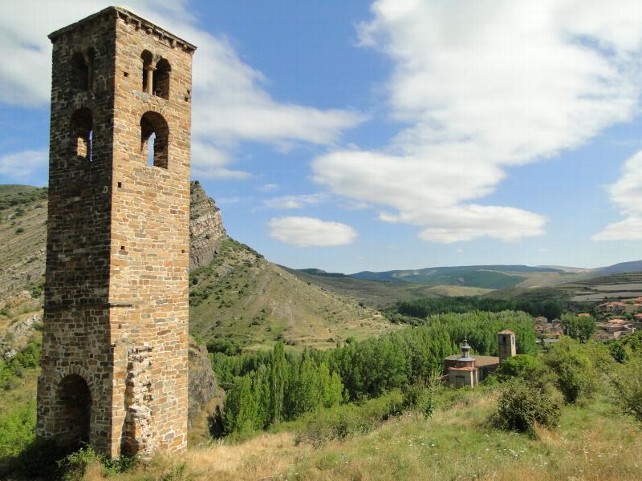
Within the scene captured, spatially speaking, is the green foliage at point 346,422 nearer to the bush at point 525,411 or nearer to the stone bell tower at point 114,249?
the bush at point 525,411

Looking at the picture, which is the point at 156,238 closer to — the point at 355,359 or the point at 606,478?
the point at 606,478

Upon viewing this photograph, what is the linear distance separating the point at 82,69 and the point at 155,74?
1.88 m

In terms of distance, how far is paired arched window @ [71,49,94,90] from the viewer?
1156 cm

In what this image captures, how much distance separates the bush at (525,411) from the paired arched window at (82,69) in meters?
17.2

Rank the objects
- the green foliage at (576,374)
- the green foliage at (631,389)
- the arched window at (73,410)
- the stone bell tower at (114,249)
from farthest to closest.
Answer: the green foliage at (576,374), the green foliage at (631,389), the arched window at (73,410), the stone bell tower at (114,249)

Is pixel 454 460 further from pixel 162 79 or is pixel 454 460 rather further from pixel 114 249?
pixel 162 79

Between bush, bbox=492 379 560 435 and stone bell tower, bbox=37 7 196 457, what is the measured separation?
38.2 feet

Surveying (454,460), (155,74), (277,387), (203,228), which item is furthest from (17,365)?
(203,228)

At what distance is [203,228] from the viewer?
113250mm

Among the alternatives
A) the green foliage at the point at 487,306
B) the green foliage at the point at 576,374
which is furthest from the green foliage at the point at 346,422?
the green foliage at the point at 487,306

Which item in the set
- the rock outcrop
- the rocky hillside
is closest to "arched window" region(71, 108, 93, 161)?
the rock outcrop

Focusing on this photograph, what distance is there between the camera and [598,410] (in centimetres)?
1934

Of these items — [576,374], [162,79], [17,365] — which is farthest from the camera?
[17,365]

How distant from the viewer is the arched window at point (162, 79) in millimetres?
12586
